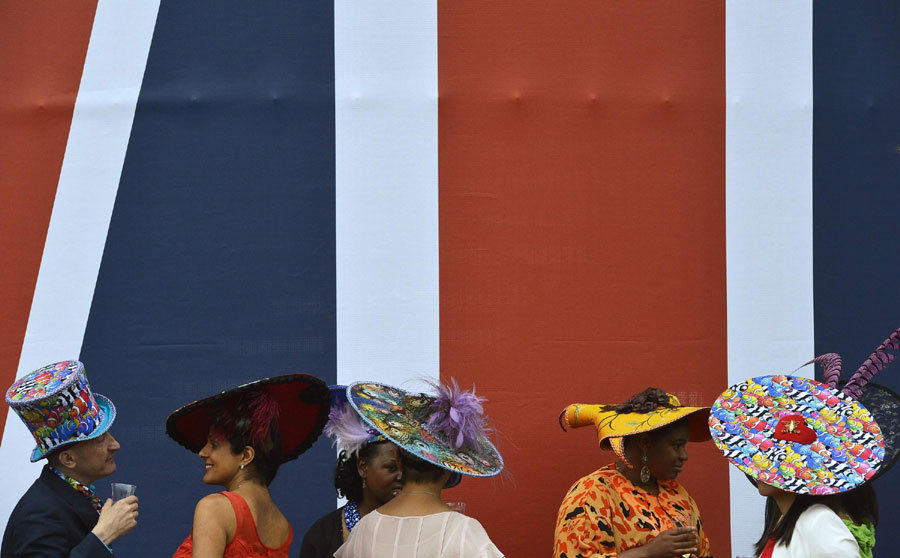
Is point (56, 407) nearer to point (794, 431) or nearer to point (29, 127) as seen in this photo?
point (29, 127)

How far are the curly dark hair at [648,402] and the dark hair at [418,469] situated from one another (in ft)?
3.91

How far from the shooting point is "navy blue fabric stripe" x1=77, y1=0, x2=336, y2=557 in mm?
4684

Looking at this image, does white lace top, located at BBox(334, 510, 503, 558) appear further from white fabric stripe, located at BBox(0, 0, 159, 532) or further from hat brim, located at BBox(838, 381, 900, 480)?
white fabric stripe, located at BBox(0, 0, 159, 532)

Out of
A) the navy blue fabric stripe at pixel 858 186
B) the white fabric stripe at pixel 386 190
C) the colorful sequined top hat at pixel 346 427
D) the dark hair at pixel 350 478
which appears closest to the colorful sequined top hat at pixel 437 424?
the colorful sequined top hat at pixel 346 427

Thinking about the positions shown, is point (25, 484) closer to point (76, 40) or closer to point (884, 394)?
point (76, 40)

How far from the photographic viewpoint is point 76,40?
485 centimetres

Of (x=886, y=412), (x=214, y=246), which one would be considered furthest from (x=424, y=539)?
(x=214, y=246)

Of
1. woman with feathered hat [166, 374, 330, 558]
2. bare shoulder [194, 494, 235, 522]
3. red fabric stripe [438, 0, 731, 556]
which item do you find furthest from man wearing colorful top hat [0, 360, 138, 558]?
red fabric stripe [438, 0, 731, 556]

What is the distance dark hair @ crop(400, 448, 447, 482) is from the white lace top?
0.39 feet

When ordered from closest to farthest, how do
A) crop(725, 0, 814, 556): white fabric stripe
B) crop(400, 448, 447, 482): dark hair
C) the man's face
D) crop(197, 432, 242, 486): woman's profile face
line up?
crop(400, 448, 447, 482): dark hair → crop(197, 432, 242, 486): woman's profile face → the man's face → crop(725, 0, 814, 556): white fabric stripe

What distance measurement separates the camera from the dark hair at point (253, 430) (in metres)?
3.21

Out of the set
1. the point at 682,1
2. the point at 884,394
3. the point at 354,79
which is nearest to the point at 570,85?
the point at 682,1

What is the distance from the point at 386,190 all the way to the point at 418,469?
77.6 inches

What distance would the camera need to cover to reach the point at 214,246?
475 centimetres
